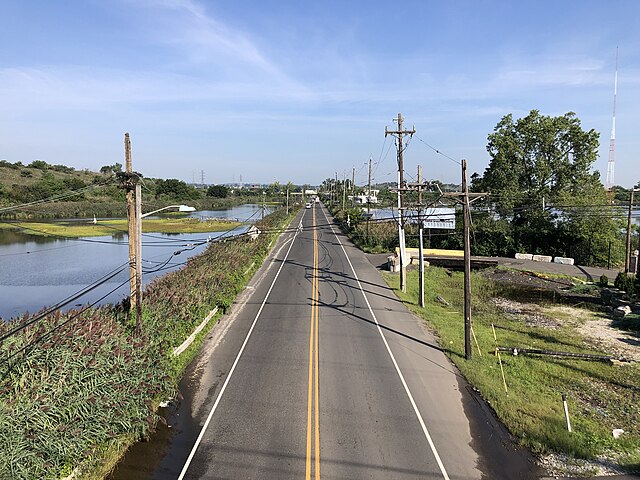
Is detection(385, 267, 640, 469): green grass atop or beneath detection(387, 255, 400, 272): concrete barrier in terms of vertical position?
beneath

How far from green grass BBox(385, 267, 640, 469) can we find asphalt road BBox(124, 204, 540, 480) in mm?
723

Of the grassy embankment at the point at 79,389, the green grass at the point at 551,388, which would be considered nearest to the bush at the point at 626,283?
the green grass at the point at 551,388

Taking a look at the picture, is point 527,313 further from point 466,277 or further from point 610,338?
point 466,277

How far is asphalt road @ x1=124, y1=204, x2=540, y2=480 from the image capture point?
10.1 metres

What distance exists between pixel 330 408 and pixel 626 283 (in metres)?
23.8

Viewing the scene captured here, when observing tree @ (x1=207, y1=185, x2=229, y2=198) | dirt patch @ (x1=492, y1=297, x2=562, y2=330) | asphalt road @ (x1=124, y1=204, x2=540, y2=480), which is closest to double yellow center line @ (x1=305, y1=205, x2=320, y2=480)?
asphalt road @ (x1=124, y1=204, x2=540, y2=480)

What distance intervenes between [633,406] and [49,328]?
1622 cm

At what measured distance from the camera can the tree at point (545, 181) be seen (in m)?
41.9

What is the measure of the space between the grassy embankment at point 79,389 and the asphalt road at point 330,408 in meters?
1.06

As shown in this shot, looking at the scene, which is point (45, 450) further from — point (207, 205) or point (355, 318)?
point (207, 205)

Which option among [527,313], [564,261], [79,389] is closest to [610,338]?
[527,313]

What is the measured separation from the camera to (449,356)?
673 inches

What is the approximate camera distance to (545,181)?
46.7 metres

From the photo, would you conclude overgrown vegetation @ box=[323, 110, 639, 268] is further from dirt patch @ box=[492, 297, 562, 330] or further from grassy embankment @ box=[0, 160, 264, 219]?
grassy embankment @ box=[0, 160, 264, 219]
